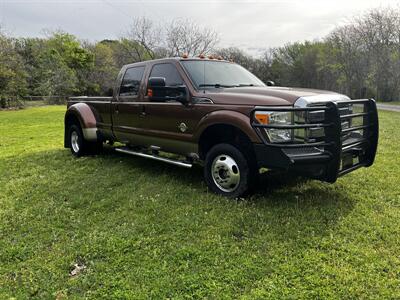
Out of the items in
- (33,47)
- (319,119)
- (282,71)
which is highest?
(33,47)

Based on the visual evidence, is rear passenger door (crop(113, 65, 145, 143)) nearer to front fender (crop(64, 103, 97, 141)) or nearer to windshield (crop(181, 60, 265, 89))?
front fender (crop(64, 103, 97, 141))

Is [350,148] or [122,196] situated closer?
[350,148]

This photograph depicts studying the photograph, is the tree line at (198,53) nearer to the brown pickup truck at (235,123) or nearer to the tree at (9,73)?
the tree at (9,73)

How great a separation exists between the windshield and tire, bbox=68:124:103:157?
322 cm

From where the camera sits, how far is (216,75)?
521cm

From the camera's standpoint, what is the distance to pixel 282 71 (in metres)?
52.2

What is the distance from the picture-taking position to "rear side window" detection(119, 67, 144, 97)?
594cm

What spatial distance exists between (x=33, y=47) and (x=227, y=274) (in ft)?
169

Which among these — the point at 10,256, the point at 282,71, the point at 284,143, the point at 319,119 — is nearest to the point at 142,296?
the point at 10,256

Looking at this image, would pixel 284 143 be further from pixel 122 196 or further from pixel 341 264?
pixel 122 196

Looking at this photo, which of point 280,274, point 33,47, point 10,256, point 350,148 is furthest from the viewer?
point 33,47

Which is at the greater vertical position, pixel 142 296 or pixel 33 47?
pixel 33 47

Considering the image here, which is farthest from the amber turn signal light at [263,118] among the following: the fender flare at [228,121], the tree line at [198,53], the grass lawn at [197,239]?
the tree line at [198,53]

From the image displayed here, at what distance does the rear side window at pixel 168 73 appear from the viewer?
202 inches
